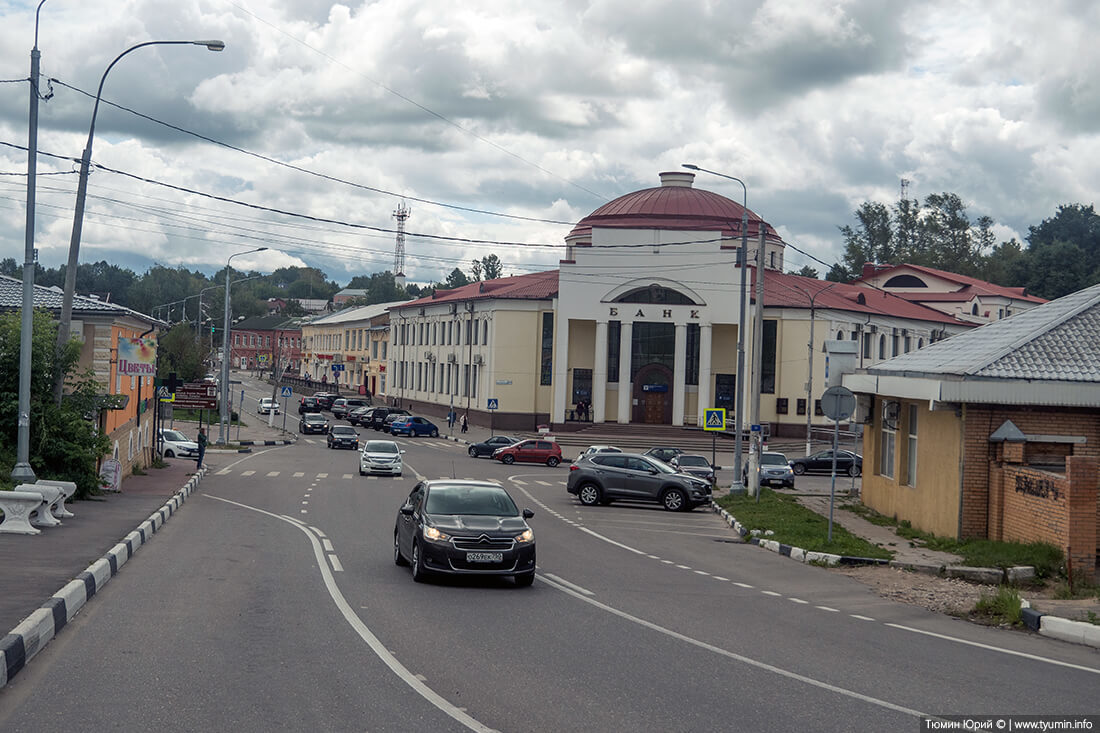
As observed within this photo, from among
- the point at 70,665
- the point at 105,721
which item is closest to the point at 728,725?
the point at 105,721

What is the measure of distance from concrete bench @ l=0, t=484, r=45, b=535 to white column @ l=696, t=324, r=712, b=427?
5323 cm

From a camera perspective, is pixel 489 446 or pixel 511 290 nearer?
pixel 489 446

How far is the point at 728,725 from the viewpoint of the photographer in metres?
7.81

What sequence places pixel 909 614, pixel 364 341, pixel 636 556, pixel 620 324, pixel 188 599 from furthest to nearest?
pixel 364 341, pixel 620 324, pixel 636 556, pixel 909 614, pixel 188 599

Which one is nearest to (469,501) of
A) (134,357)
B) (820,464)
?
(134,357)

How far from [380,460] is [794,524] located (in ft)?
68.3

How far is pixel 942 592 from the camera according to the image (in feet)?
51.5

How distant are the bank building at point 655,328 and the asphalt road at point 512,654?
49.5 meters

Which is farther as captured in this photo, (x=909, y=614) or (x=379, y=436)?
(x=379, y=436)

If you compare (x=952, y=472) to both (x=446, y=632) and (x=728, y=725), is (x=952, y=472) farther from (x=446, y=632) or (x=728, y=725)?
(x=728, y=725)

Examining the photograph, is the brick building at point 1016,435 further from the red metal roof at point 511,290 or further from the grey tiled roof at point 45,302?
the red metal roof at point 511,290

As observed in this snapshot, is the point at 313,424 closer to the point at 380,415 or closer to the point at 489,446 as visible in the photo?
the point at 380,415

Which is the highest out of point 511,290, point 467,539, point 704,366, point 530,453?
point 511,290

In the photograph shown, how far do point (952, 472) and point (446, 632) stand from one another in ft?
40.8
